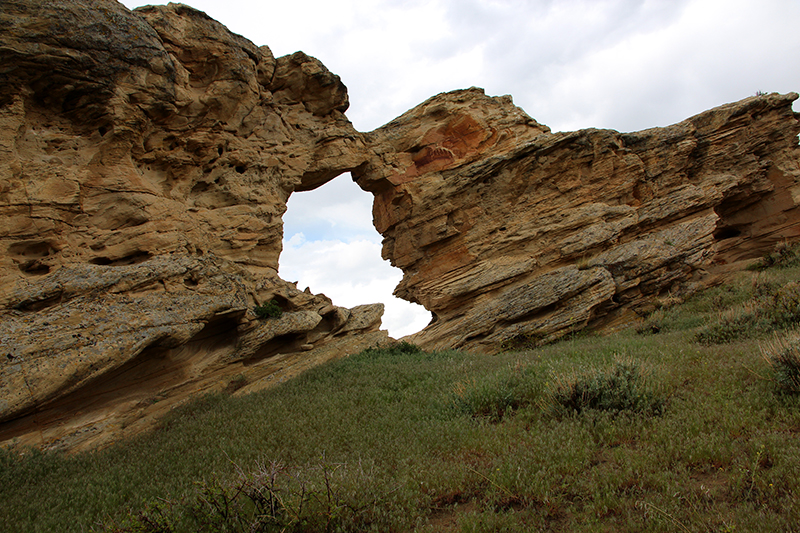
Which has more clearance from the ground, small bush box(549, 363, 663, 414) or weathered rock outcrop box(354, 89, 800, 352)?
weathered rock outcrop box(354, 89, 800, 352)

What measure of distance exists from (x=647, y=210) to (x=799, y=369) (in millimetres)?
15007

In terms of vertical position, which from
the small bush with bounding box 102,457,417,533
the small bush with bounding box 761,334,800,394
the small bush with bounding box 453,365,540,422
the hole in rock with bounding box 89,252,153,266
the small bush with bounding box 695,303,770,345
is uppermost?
the hole in rock with bounding box 89,252,153,266

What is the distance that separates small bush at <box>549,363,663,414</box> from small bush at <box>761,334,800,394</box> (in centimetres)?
158

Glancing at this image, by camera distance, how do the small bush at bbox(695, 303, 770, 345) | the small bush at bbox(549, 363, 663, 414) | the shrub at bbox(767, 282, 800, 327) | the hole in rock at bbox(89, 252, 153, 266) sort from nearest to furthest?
the small bush at bbox(549, 363, 663, 414) → the shrub at bbox(767, 282, 800, 327) → the small bush at bbox(695, 303, 770, 345) → the hole in rock at bbox(89, 252, 153, 266)

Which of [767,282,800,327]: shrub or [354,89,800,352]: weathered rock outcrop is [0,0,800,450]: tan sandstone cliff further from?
[767,282,800,327]: shrub

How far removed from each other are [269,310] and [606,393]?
10.7 m

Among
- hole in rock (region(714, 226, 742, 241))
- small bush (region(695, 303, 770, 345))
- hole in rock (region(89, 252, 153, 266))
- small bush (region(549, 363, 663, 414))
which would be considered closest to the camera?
small bush (region(549, 363, 663, 414))

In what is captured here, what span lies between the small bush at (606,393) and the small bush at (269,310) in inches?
388

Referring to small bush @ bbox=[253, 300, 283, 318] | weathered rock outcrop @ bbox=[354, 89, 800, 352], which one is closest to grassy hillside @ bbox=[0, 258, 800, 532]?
small bush @ bbox=[253, 300, 283, 318]

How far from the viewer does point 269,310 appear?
14.0m

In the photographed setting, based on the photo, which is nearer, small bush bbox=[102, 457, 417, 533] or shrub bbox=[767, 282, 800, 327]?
small bush bbox=[102, 457, 417, 533]

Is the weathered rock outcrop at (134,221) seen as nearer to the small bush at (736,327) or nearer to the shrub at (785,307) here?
the small bush at (736,327)

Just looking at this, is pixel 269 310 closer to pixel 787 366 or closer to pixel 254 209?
pixel 254 209

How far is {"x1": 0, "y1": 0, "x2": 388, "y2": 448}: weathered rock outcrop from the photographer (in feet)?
31.1
